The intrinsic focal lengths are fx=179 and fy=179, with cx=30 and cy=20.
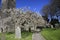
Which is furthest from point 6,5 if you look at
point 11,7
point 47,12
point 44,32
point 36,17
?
point 47,12

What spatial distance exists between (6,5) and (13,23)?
655 mm

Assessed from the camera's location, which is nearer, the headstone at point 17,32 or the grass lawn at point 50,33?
the headstone at point 17,32

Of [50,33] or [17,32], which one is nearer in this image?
[17,32]

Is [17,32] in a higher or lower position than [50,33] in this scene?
higher

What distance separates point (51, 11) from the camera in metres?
9.45

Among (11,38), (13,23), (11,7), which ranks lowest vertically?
(11,38)

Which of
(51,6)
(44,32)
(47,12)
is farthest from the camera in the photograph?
(51,6)

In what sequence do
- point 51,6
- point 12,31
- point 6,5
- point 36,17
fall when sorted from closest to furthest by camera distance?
point 36,17 < point 6,5 < point 12,31 < point 51,6

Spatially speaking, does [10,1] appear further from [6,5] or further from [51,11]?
[51,11]

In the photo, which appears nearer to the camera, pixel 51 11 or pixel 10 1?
pixel 10 1

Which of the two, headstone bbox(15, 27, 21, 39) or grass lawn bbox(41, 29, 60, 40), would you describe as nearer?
headstone bbox(15, 27, 21, 39)

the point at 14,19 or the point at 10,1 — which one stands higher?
the point at 10,1

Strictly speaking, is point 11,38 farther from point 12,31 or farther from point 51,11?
point 51,11

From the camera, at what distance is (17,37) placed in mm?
6547
